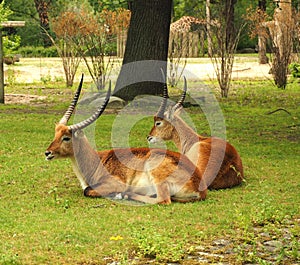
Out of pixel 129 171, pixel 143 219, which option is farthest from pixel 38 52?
pixel 143 219

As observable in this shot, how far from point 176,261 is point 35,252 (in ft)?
3.58

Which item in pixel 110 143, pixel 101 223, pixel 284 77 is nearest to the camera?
pixel 101 223

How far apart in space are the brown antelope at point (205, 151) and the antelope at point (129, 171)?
0.52 m

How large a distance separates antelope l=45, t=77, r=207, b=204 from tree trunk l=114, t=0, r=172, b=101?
7.74m

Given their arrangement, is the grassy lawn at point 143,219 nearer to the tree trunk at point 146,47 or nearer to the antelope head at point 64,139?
the antelope head at point 64,139

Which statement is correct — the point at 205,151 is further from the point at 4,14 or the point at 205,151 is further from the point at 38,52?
the point at 38,52

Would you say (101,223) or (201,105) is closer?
(101,223)

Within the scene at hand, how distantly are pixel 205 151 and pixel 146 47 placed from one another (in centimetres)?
777

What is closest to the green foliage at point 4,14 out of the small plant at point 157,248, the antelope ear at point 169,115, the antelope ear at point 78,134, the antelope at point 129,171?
the antelope ear at point 169,115

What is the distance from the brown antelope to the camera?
7836 mm

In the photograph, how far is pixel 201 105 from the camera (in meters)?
15.9

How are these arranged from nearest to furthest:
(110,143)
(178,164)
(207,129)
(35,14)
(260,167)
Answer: (178,164) → (260,167) → (110,143) → (207,129) → (35,14)

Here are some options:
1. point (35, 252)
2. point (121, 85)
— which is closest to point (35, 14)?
point (121, 85)

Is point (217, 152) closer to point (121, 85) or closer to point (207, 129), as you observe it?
point (207, 129)
